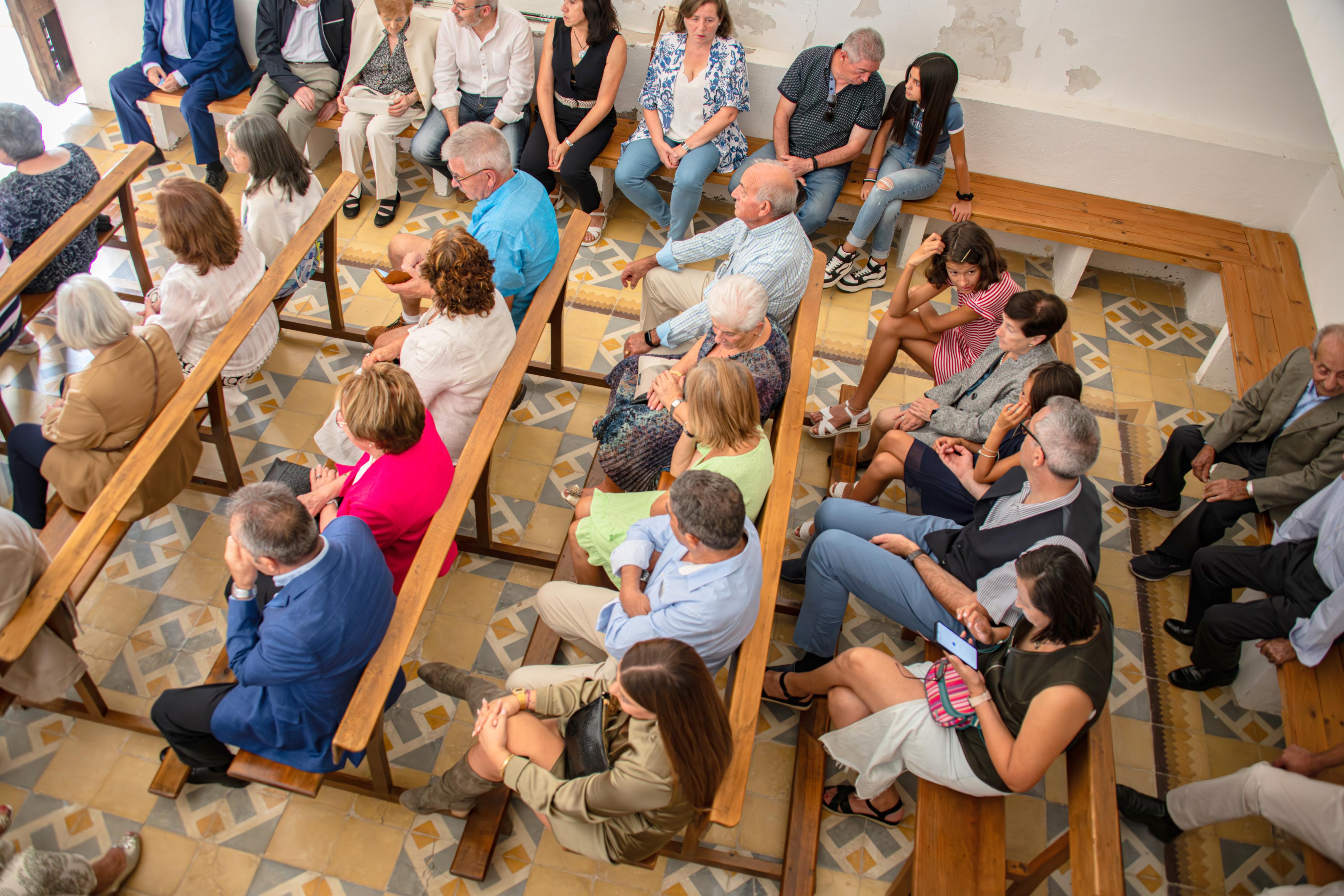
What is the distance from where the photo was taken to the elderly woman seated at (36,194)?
429cm

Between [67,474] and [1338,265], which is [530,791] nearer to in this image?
[67,474]

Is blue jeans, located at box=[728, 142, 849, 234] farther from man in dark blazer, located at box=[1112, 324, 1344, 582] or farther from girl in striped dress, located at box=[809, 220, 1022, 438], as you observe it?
man in dark blazer, located at box=[1112, 324, 1344, 582]

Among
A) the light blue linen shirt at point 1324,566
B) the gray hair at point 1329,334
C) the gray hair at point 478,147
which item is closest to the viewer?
the light blue linen shirt at point 1324,566

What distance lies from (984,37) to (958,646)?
13.7 feet

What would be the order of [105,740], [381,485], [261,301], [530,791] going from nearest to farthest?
[530,791] < [381,485] < [105,740] < [261,301]

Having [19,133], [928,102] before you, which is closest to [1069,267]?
[928,102]

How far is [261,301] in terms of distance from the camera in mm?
3787

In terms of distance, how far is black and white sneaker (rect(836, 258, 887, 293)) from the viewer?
5668 mm

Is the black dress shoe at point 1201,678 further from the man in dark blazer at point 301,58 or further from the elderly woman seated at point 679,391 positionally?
the man in dark blazer at point 301,58

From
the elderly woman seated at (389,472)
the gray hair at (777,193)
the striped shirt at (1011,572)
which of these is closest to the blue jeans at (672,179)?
the gray hair at (777,193)

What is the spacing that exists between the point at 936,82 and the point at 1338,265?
2471mm

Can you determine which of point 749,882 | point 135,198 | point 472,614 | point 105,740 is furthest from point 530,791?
point 135,198

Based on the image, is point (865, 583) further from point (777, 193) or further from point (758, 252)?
point (777, 193)

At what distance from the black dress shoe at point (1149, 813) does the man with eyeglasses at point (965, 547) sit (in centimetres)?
90
